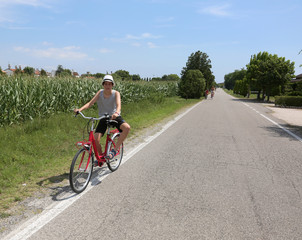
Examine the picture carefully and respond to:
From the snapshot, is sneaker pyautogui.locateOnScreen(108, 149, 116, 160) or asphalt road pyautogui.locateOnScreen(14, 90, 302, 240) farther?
sneaker pyautogui.locateOnScreen(108, 149, 116, 160)

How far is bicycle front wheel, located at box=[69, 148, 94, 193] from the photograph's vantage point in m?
3.96

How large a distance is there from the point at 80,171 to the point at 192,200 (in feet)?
6.23

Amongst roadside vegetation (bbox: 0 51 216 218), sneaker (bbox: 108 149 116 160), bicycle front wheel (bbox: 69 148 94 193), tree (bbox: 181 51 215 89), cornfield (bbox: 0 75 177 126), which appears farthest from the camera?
tree (bbox: 181 51 215 89)

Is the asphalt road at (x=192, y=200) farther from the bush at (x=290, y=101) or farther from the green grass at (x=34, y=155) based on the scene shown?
the bush at (x=290, y=101)

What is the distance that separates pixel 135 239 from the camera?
2832 millimetres

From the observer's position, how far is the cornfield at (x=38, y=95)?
327 inches

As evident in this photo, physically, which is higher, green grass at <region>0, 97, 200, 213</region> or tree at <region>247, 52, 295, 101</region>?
tree at <region>247, 52, 295, 101</region>

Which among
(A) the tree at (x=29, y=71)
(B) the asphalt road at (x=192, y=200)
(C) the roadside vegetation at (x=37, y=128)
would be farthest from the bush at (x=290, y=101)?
(A) the tree at (x=29, y=71)

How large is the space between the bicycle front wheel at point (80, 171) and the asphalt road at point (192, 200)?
199 millimetres

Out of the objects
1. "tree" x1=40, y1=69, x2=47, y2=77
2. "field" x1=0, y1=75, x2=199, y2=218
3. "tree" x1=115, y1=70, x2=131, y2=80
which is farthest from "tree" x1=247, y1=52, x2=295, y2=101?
"tree" x1=40, y1=69, x2=47, y2=77

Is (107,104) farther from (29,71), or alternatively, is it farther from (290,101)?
(290,101)

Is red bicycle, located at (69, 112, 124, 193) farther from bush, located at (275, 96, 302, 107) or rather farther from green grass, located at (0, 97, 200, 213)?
bush, located at (275, 96, 302, 107)

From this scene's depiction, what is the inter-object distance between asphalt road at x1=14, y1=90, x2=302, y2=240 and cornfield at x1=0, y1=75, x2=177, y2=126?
4.79m

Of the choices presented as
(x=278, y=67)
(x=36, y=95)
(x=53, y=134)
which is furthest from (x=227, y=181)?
(x=278, y=67)
